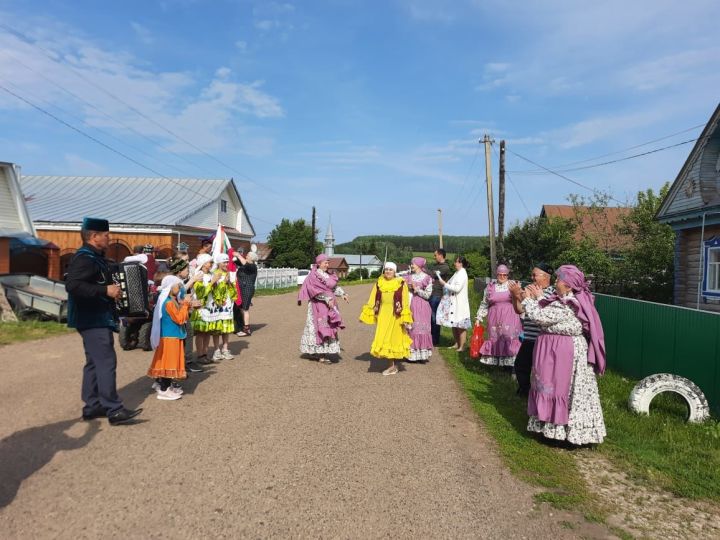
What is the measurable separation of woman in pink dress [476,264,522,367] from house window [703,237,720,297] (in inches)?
351

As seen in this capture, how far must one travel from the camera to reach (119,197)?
31.0 metres

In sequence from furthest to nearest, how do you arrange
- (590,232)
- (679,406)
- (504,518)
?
1. (590,232)
2. (679,406)
3. (504,518)

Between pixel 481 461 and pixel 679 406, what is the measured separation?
11.9ft

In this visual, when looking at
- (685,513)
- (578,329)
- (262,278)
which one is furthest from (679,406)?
(262,278)

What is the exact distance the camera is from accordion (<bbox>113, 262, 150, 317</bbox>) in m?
5.92

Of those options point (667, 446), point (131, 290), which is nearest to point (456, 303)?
point (667, 446)

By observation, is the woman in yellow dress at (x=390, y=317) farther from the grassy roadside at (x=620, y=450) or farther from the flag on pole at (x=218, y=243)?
the flag on pole at (x=218, y=243)

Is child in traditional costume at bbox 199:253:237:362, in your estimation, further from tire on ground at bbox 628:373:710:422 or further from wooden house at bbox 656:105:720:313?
wooden house at bbox 656:105:720:313

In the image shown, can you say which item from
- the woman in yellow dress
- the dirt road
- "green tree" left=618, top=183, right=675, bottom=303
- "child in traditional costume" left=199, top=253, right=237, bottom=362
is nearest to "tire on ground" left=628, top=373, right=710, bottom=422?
the dirt road

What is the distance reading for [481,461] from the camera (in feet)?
15.9

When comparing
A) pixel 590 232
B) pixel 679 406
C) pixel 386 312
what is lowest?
pixel 679 406

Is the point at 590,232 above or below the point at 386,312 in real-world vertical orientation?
above

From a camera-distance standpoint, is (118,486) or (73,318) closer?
(118,486)

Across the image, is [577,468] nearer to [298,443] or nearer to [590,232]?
[298,443]
